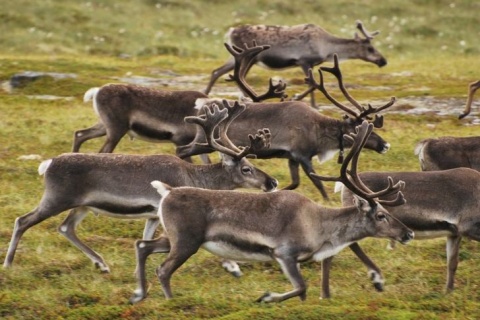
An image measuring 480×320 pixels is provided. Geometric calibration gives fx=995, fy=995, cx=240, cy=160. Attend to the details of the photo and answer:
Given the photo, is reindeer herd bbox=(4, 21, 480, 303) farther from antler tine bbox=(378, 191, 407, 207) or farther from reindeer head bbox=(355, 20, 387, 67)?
A: reindeer head bbox=(355, 20, 387, 67)

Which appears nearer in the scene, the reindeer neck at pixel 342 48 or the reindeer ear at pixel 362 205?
the reindeer ear at pixel 362 205

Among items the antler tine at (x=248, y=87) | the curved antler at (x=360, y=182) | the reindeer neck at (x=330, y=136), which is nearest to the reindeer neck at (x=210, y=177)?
the curved antler at (x=360, y=182)

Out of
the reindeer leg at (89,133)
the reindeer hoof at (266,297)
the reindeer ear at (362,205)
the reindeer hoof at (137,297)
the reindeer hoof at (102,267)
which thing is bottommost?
the reindeer hoof at (102,267)

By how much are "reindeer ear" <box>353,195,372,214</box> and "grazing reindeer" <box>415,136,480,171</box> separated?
2.80m

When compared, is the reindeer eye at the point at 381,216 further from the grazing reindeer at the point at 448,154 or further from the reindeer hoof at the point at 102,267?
the reindeer hoof at the point at 102,267

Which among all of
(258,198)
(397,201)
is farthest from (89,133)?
(397,201)

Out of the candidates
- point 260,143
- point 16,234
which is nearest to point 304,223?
point 260,143

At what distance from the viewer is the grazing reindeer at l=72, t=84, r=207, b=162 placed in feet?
44.8

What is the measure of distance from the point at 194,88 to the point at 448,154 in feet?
34.7

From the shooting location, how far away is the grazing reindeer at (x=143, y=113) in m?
13.7

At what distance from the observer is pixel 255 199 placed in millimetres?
9508

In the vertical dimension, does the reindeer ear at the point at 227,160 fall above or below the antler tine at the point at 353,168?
below

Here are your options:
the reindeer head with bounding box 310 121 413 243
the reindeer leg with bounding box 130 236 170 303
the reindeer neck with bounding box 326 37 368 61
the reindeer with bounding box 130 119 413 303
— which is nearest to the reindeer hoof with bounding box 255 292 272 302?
the reindeer with bounding box 130 119 413 303

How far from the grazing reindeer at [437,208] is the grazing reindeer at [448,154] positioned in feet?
5.26
